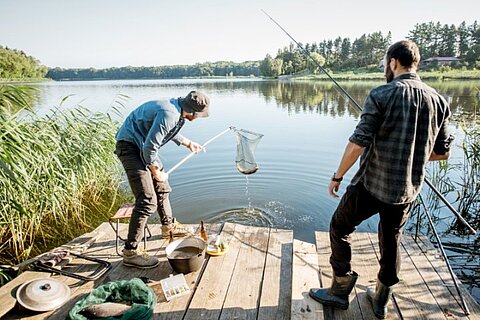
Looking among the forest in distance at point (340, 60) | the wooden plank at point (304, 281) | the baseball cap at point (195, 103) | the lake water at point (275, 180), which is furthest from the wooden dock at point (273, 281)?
the forest in distance at point (340, 60)

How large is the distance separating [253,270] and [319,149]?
6.49 metres

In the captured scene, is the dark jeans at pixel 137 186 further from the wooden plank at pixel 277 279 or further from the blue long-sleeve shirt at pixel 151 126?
the wooden plank at pixel 277 279

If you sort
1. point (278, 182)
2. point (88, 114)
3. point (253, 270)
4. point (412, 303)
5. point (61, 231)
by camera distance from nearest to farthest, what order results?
point (412, 303)
point (253, 270)
point (61, 231)
point (88, 114)
point (278, 182)

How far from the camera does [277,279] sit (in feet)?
8.22

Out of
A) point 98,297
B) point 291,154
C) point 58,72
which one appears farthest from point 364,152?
point 58,72

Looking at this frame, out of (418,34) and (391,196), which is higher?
(418,34)

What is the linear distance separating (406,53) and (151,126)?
1.89 m

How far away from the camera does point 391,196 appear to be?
1.76m

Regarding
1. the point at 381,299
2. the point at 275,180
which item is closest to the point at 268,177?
the point at 275,180

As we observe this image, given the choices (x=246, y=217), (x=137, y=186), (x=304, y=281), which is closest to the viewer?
(x=304, y=281)

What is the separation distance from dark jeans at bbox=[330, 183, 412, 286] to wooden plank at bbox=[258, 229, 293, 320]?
473 millimetres

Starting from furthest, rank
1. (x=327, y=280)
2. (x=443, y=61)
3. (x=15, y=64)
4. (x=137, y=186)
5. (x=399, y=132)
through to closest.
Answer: (x=443, y=61) < (x=15, y=64) < (x=137, y=186) < (x=327, y=280) < (x=399, y=132)

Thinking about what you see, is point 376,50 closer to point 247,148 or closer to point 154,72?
point 154,72

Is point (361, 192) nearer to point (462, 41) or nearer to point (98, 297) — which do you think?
point (98, 297)
